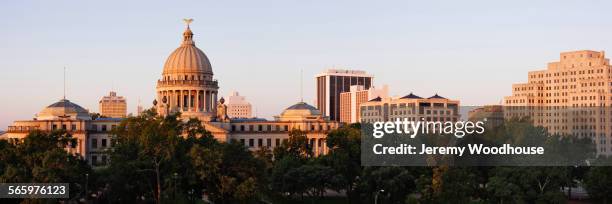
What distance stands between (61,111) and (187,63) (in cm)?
2667

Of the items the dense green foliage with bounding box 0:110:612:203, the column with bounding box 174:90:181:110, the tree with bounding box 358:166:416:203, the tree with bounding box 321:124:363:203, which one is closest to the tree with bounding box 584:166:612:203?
the dense green foliage with bounding box 0:110:612:203

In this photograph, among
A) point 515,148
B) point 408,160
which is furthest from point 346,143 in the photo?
point 515,148

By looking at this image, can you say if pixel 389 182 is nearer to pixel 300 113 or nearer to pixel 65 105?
pixel 300 113

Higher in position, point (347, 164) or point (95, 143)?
point (95, 143)

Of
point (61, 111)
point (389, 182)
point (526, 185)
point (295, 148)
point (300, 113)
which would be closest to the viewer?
point (526, 185)

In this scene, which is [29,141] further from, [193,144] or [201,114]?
[201,114]

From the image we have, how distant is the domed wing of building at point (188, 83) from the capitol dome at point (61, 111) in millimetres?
17395

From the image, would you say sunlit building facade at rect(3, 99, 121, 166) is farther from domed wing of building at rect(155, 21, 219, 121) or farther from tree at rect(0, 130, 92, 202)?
tree at rect(0, 130, 92, 202)

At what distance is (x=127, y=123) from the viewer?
101375 millimetres

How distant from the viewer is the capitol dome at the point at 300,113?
167 meters

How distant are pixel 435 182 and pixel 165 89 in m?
91.7

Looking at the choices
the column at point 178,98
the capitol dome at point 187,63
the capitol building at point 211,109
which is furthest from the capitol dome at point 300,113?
the column at point 178,98

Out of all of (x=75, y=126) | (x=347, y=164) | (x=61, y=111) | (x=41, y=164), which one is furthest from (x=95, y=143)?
(x=41, y=164)

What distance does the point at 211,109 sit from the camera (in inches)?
6914
